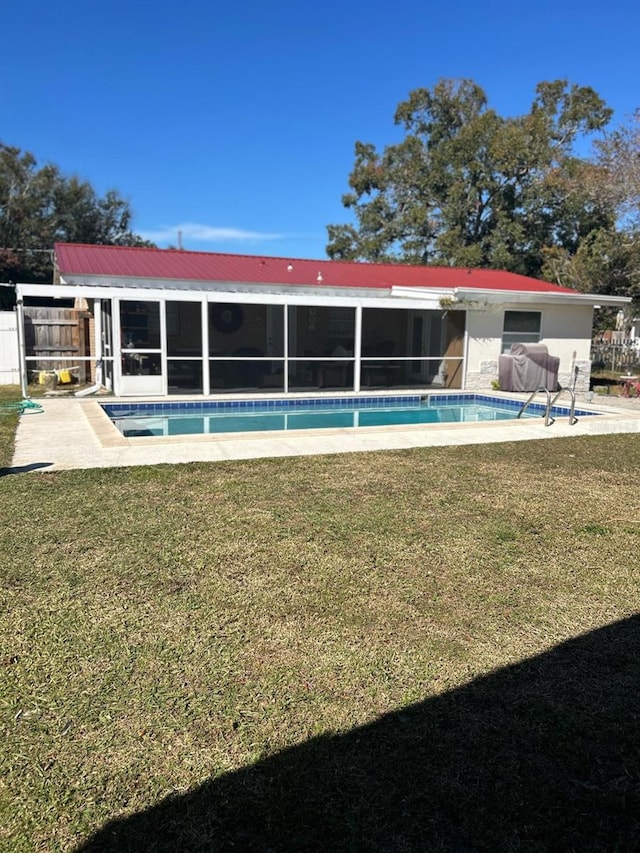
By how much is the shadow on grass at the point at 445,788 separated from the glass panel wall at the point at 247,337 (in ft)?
48.4

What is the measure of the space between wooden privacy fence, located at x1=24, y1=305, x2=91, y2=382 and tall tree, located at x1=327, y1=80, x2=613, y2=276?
19760 mm

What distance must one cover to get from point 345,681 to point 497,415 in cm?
1124

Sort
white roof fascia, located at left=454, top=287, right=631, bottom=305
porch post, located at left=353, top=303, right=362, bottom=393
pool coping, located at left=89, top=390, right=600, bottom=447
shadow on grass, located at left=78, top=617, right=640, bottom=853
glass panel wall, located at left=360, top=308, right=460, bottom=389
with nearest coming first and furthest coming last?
1. shadow on grass, located at left=78, top=617, right=640, bottom=853
2. pool coping, located at left=89, top=390, right=600, bottom=447
3. porch post, located at left=353, top=303, right=362, bottom=393
4. white roof fascia, located at left=454, top=287, right=631, bottom=305
5. glass panel wall, located at left=360, top=308, right=460, bottom=389

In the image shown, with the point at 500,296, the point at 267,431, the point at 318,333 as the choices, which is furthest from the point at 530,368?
the point at 267,431

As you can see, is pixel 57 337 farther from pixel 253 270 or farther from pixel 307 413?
pixel 307 413

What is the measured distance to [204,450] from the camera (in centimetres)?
782

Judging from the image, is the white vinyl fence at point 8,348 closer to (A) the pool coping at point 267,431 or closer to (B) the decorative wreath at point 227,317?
(B) the decorative wreath at point 227,317

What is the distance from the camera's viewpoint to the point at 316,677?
2822 millimetres

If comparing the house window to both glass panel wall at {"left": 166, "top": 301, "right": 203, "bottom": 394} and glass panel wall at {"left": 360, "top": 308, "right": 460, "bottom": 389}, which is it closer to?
glass panel wall at {"left": 360, "top": 308, "right": 460, "bottom": 389}

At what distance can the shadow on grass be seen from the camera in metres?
1.95

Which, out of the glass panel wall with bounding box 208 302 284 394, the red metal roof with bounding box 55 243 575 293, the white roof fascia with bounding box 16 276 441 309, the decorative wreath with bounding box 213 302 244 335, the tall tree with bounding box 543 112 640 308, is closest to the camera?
the white roof fascia with bounding box 16 276 441 309

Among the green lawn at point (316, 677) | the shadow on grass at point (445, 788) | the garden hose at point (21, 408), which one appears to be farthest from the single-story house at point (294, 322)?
the shadow on grass at point (445, 788)

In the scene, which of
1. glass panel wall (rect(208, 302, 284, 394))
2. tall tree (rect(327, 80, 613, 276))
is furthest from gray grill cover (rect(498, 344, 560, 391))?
tall tree (rect(327, 80, 613, 276))

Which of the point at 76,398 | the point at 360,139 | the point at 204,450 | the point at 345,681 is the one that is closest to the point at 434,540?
the point at 345,681
